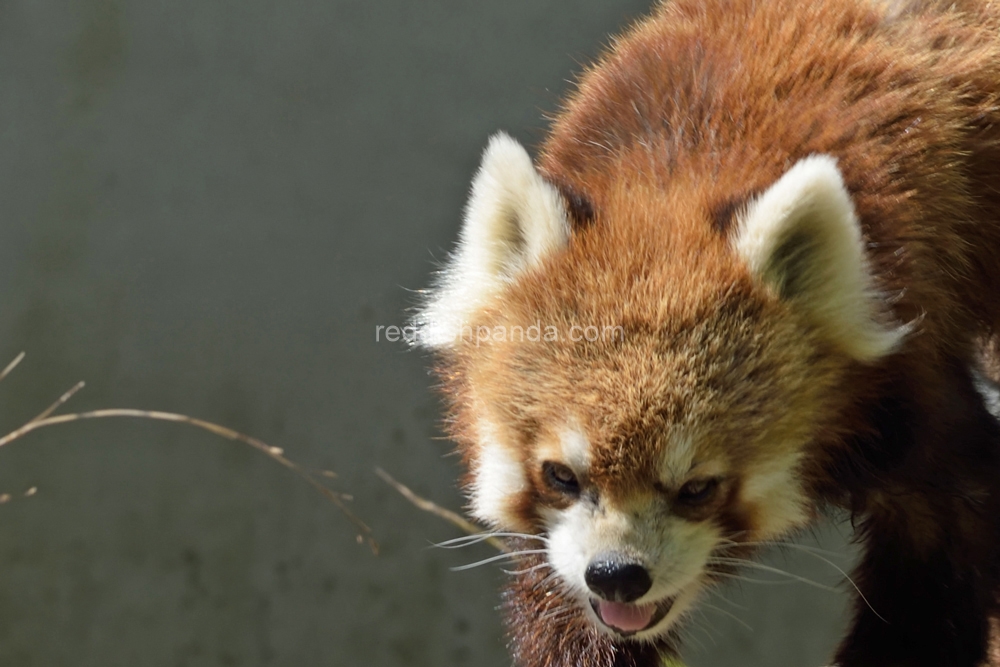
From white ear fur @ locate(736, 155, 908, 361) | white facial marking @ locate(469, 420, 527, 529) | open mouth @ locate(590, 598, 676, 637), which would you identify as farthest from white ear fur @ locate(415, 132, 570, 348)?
open mouth @ locate(590, 598, 676, 637)

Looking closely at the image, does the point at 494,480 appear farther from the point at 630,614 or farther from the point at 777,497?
the point at 777,497

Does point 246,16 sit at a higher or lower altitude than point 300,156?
higher

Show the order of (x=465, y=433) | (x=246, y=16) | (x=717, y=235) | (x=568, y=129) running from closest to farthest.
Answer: (x=717, y=235), (x=465, y=433), (x=568, y=129), (x=246, y=16)

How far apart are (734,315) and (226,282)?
289 cm

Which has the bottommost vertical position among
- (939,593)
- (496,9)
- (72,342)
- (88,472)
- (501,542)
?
(939,593)

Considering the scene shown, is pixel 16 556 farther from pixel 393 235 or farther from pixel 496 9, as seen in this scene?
pixel 496 9

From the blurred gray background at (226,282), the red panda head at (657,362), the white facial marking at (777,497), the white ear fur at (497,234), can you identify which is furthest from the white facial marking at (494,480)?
the blurred gray background at (226,282)

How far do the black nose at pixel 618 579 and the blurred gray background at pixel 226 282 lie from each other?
8.48 feet

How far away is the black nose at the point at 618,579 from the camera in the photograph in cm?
188

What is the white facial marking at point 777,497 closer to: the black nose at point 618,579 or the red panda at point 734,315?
the red panda at point 734,315

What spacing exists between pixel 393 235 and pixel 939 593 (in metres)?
2.61

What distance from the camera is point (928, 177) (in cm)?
211

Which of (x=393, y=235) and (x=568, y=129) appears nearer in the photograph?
(x=568, y=129)

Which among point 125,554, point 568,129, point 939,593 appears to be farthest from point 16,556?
point 939,593
